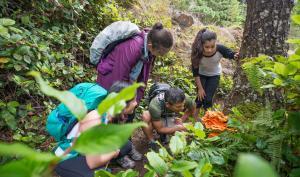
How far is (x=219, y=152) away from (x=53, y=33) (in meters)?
3.81

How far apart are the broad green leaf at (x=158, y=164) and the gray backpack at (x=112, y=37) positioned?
8.02 feet

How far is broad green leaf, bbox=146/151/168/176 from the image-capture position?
148cm

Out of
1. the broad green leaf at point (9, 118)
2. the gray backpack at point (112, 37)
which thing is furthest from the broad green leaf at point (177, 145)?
the broad green leaf at point (9, 118)

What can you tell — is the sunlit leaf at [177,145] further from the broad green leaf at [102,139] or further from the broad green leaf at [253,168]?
the broad green leaf at [253,168]

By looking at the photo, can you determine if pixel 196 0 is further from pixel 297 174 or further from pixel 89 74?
pixel 297 174

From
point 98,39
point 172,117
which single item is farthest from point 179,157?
point 172,117

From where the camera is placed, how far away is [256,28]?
3408mm

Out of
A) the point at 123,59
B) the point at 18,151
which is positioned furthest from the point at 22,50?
the point at 18,151

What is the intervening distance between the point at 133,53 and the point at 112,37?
0.33 meters

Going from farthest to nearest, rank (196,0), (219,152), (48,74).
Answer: (196,0) < (48,74) < (219,152)

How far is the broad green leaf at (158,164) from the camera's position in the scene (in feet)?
4.86

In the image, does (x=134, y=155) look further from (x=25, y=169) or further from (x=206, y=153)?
A: (x=25, y=169)

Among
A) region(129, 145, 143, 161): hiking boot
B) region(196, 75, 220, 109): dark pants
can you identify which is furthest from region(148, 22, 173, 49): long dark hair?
region(196, 75, 220, 109): dark pants

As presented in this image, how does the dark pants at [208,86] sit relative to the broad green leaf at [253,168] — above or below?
below
